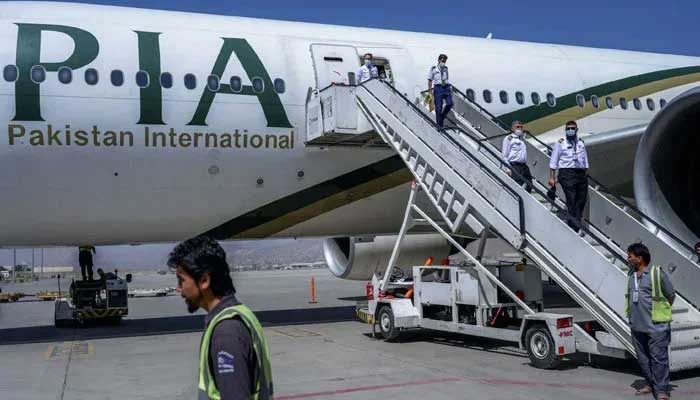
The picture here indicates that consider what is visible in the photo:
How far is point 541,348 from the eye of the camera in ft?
26.3

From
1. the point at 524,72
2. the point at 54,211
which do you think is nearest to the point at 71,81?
the point at 54,211

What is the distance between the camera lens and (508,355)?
8875 millimetres

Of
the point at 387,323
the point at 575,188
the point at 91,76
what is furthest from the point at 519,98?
the point at 91,76

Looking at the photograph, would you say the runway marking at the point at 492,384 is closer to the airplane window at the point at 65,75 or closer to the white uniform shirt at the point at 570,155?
the white uniform shirt at the point at 570,155

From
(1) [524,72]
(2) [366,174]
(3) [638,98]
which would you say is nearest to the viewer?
(2) [366,174]

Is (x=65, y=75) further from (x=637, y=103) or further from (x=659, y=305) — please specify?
(x=637, y=103)

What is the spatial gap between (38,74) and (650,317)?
8248 mm

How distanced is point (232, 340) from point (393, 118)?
8156 mm

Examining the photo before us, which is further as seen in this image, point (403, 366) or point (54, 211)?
point (54, 211)

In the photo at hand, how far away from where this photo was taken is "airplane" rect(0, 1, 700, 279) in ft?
32.4

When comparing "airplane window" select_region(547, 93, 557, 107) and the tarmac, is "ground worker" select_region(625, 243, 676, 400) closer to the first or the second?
the tarmac

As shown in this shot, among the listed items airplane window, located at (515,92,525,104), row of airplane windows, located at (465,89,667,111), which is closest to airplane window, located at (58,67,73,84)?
row of airplane windows, located at (465,89,667,111)

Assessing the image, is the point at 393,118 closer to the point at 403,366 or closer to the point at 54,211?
the point at 403,366

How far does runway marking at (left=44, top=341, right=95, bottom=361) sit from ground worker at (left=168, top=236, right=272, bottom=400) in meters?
7.60
